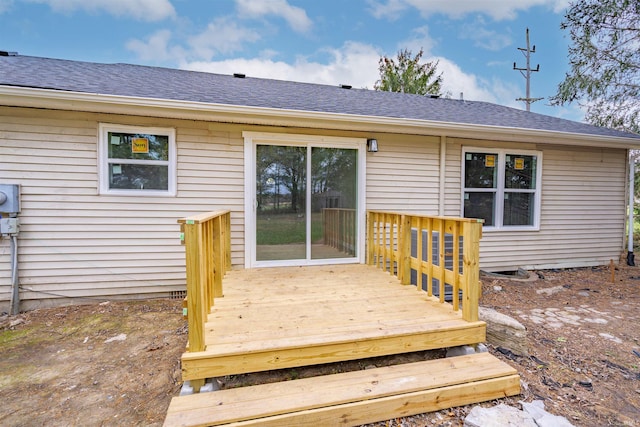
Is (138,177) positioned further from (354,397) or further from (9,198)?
(354,397)

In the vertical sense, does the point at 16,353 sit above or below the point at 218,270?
below

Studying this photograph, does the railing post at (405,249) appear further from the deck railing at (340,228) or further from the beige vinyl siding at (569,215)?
the beige vinyl siding at (569,215)

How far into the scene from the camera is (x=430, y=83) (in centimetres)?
1867

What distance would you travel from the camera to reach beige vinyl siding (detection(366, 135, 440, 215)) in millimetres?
4789

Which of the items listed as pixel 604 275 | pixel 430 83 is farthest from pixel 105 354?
pixel 430 83

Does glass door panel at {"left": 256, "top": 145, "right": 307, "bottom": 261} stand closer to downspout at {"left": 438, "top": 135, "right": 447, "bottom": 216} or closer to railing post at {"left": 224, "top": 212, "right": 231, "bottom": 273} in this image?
railing post at {"left": 224, "top": 212, "right": 231, "bottom": 273}

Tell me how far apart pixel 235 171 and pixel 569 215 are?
6.05m

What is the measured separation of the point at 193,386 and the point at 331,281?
1.98 meters

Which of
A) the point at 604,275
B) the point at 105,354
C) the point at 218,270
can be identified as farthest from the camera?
the point at 604,275

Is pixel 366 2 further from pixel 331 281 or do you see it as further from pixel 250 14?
pixel 331 281

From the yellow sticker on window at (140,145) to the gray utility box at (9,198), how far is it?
1320 mm

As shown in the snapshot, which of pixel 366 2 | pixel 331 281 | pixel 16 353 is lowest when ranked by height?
pixel 16 353

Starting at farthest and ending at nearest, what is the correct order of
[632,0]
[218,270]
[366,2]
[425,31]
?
[425,31]
[366,2]
[632,0]
[218,270]

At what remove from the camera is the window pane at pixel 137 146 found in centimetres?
391
